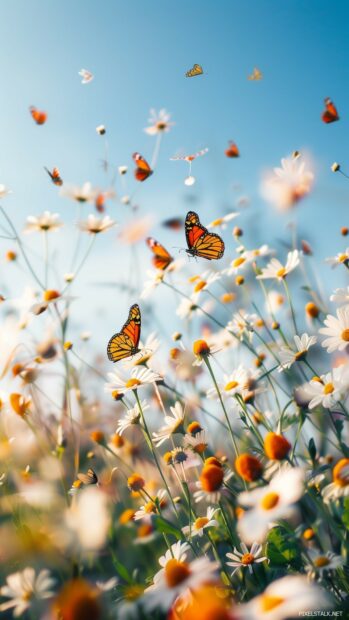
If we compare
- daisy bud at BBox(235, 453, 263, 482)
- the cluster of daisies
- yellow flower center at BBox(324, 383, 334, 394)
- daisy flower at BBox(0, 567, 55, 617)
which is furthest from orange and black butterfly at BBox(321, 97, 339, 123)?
daisy flower at BBox(0, 567, 55, 617)

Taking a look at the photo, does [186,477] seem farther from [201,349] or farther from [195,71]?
[195,71]

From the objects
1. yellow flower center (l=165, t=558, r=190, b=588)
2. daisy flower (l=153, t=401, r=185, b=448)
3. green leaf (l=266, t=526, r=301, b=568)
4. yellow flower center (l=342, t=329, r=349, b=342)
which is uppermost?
yellow flower center (l=342, t=329, r=349, b=342)

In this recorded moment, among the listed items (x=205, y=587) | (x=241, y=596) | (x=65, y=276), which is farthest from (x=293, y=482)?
(x=65, y=276)

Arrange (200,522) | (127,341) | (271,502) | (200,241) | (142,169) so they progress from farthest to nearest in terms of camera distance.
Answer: (200,241) < (142,169) < (127,341) < (200,522) < (271,502)

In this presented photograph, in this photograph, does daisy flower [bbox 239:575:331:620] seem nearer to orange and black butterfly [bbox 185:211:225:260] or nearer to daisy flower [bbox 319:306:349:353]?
daisy flower [bbox 319:306:349:353]

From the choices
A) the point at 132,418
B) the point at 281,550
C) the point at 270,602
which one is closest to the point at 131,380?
the point at 132,418
